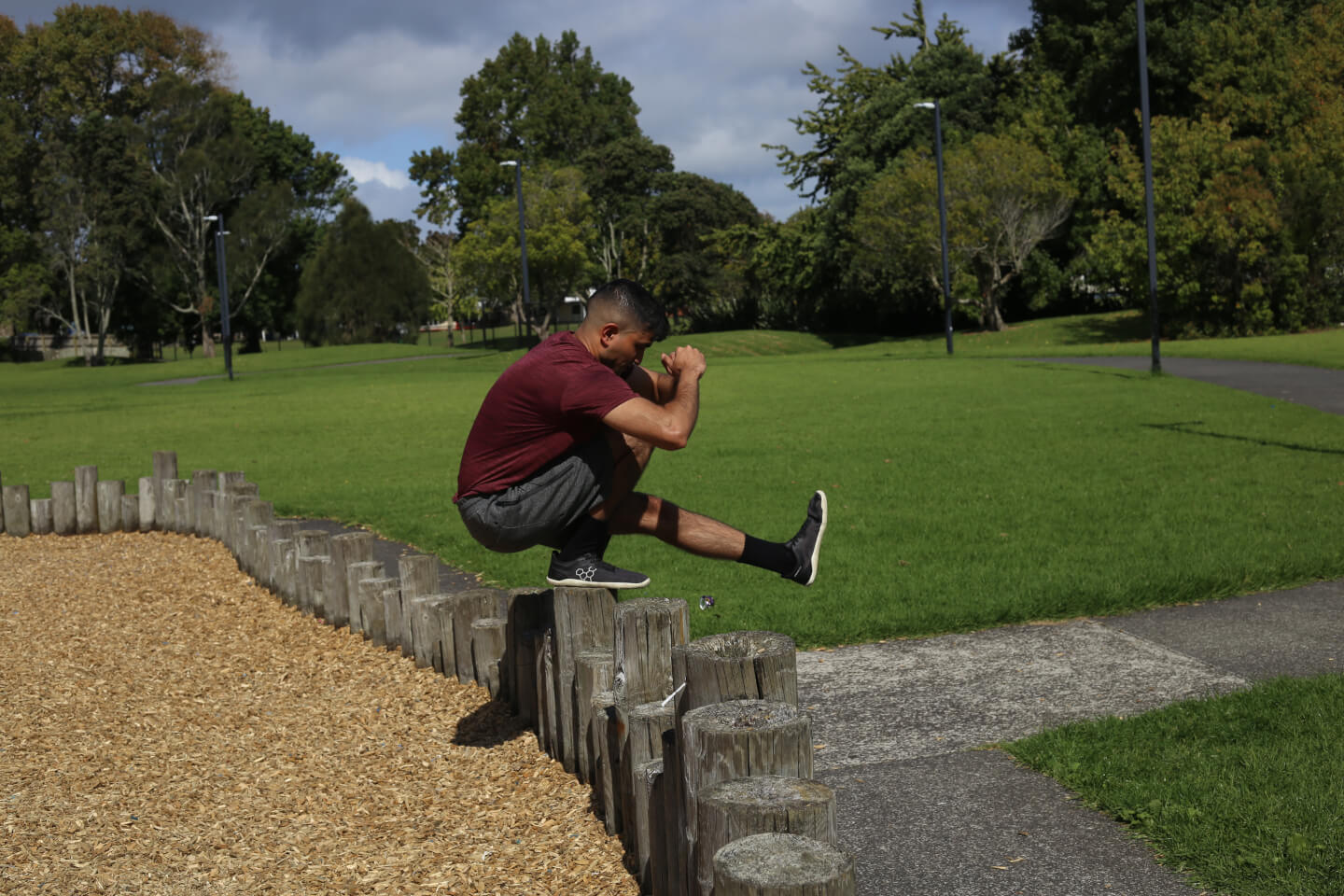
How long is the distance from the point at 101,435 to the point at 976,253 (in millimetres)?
34763

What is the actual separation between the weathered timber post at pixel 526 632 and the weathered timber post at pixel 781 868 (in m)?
2.62

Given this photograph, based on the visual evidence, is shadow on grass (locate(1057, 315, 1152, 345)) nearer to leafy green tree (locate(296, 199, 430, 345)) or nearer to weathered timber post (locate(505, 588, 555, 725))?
weathered timber post (locate(505, 588, 555, 725))

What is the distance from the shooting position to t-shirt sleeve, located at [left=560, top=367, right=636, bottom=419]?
4289mm

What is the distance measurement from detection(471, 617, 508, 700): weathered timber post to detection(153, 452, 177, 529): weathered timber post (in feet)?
18.4

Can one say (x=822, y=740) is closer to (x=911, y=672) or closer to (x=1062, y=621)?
(x=911, y=672)

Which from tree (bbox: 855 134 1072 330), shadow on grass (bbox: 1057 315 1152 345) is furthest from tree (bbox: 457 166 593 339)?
shadow on grass (bbox: 1057 315 1152 345)

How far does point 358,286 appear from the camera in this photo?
6512cm

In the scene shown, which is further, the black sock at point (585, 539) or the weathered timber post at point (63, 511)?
the weathered timber post at point (63, 511)

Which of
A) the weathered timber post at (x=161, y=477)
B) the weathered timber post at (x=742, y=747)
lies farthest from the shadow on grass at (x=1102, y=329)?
the weathered timber post at (x=742, y=747)

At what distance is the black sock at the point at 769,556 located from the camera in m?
4.88

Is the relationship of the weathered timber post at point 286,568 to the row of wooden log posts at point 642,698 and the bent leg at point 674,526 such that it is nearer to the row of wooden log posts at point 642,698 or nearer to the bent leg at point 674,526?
the row of wooden log posts at point 642,698

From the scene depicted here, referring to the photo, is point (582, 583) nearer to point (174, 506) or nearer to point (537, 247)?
point (174, 506)

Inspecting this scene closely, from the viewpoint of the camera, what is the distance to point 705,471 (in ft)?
41.7

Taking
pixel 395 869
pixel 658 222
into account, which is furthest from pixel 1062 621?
pixel 658 222
